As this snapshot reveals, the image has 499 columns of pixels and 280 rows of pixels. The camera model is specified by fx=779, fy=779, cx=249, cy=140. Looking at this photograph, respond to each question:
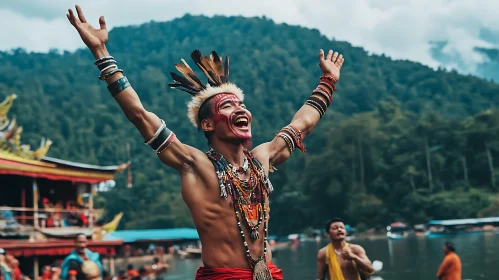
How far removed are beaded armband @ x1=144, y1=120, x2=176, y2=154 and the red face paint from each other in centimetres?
33

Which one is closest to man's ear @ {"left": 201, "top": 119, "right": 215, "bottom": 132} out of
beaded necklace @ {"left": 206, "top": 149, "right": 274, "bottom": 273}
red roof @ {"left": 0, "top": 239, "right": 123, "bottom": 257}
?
beaded necklace @ {"left": 206, "top": 149, "right": 274, "bottom": 273}

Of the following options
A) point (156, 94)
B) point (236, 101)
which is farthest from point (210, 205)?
point (156, 94)

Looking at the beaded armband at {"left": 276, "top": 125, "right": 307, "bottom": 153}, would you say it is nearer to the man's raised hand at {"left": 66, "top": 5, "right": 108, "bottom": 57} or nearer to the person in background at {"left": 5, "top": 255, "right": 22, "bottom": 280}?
the man's raised hand at {"left": 66, "top": 5, "right": 108, "bottom": 57}

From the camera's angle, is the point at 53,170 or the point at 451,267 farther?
the point at 53,170

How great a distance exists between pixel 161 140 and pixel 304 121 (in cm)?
109

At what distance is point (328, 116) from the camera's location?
387 ft

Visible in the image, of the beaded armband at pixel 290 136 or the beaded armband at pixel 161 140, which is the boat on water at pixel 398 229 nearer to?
the beaded armband at pixel 290 136

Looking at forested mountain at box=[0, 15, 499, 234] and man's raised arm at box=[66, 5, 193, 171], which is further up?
forested mountain at box=[0, 15, 499, 234]

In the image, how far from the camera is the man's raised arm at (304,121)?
14.9 feet

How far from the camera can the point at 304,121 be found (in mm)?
4684

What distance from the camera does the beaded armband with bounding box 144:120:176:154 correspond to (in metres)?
3.90

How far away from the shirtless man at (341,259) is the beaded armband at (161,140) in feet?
15.5

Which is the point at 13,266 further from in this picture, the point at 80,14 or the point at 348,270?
the point at 80,14

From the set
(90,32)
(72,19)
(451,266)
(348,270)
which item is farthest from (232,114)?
(451,266)
